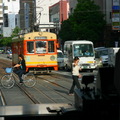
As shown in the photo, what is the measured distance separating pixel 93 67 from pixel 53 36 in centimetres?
560

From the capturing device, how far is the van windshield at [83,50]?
113 feet

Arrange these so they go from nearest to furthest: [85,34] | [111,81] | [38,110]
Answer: [111,81] → [38,110] → [85,34]

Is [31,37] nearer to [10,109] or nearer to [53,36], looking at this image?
[53,36]

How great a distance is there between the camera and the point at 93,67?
3428 cm

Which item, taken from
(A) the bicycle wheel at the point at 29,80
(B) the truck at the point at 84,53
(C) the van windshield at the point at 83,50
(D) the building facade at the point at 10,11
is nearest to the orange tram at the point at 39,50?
(B) the truck at the point at 84,53

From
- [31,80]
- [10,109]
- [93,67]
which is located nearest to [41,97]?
[31,80]

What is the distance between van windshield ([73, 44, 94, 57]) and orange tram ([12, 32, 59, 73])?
4.30 m

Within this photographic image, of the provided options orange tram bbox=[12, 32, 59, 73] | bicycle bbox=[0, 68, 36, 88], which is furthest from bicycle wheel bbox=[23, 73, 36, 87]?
orange tram bbox=[12, 32, 59, 73]

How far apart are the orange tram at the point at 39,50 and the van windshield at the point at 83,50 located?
430 centimetres

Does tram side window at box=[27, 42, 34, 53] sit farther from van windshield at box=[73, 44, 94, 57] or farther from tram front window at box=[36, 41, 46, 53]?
van windshield at box=[73, 44, 94, 57]

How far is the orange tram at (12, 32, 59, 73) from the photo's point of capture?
29.8 meters

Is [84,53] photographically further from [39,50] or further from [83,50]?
[39,50]

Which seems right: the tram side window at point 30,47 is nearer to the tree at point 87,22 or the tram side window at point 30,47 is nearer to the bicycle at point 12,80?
the bicycle at point 12,80

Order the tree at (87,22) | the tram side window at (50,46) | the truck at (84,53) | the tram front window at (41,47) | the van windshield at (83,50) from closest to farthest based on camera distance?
the tram front window at (41,47), the tram side window at (50,46), the truck at (84,53), the van windshield at (83,50), the tree at (87,22)
